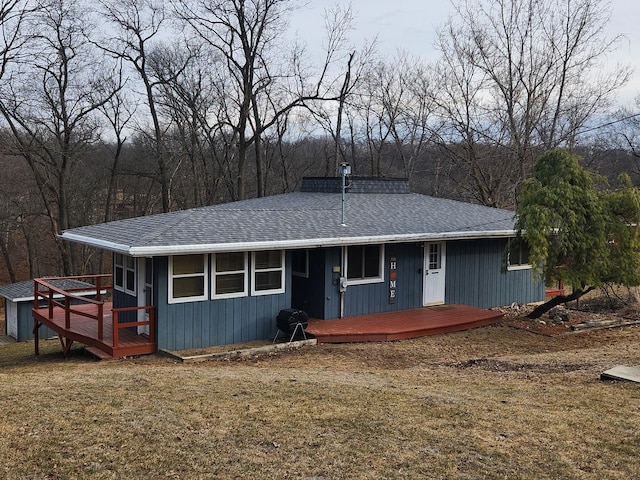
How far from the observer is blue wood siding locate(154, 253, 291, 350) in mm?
11680

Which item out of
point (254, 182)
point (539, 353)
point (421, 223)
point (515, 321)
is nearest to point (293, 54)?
point (254, 182)

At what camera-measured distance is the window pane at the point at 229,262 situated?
12.3 meters

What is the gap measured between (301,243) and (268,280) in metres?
1.04

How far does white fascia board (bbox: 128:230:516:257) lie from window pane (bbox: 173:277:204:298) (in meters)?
0.70

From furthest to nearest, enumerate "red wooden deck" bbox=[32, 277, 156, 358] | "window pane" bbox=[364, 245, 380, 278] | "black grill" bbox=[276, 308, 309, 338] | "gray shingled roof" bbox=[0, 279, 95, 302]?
"gray shingled roof" bbox=[0, 279, 95, 302] → "window pane" bbox=[364, 245, 380, 278] → "black grill" bbox=[276, 308, 309, 338] → "red wooden deck" bbox=[32, 277, 156, 358]

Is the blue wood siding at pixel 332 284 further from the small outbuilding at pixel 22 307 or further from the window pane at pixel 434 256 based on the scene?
the small outbuilding at pixel 22 307

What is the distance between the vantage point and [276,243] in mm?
12469

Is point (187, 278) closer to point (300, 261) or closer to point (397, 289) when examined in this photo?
point (300, 261)

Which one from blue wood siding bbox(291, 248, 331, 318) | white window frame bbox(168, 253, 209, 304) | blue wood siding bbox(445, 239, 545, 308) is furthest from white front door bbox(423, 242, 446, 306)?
white window frame bbox(168, 253, 209, 304)

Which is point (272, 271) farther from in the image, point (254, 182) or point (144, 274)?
point (254, 182)

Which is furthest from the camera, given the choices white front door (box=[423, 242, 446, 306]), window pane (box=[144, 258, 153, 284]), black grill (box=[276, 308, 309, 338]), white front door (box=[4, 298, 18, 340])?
white front door (box=[4, 298, 18, 340])

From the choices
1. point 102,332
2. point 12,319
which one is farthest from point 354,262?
point 12,319

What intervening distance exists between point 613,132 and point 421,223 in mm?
32153

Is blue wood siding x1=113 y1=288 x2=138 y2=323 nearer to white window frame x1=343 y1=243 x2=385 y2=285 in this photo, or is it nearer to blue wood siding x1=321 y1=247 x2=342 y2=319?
blue wood siding x1=321 y1=247 x2=342 y2=319
